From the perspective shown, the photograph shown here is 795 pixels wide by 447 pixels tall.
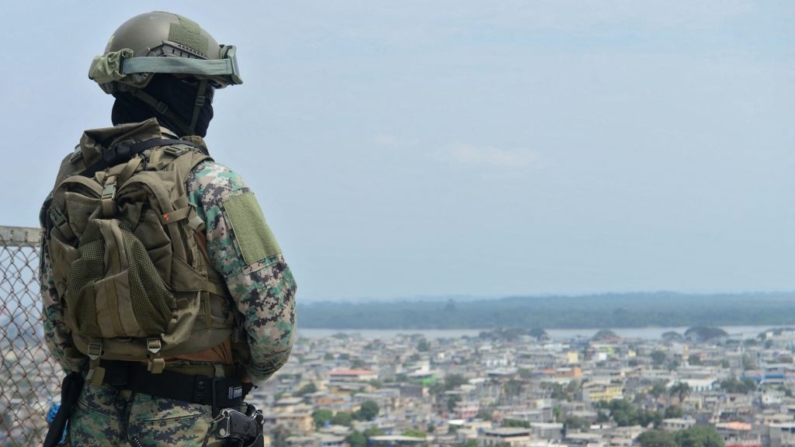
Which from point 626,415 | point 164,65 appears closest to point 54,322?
point 164,65

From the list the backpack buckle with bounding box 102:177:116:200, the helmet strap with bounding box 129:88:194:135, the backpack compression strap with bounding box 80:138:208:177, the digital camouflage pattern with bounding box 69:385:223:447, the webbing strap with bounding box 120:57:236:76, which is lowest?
the digital camouflage pattern with bounding box 69:385:223:447

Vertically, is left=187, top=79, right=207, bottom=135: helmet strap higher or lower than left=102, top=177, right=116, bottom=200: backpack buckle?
higher

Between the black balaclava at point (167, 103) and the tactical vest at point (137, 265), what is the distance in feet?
0.61

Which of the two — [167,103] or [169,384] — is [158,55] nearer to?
[167,103]

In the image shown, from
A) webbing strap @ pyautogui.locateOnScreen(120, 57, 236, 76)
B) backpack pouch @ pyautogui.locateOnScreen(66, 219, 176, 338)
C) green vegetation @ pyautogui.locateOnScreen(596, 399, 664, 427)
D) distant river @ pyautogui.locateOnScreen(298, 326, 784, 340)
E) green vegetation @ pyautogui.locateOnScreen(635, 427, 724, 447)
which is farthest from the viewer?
distant river @ pyautogui.locateOnScreen(298, 326, 784, 340)

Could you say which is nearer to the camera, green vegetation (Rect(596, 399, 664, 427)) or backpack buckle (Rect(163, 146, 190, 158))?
backpack buckle (Rect(163, 146, 190, 158))

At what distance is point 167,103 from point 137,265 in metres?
0.44

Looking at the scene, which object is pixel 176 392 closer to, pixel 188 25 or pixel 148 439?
pixel 148 439

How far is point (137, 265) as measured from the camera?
217 cm

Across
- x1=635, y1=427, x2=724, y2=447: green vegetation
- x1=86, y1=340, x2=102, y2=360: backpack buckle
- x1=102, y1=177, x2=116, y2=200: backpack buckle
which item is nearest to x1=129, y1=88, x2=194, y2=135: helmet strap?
x1=102, y1=177, x2=116, y2=200: backpack buckle

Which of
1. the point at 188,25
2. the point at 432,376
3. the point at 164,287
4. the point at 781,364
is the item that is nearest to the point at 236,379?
the point at 164,287

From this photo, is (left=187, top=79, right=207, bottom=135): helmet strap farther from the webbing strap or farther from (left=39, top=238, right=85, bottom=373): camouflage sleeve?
(left=39, top=238, right=85, bottom=373): camouflage sleeve

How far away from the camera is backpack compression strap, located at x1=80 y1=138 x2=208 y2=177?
7.63 feet

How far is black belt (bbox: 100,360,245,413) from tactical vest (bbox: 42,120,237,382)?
0.11 ft
